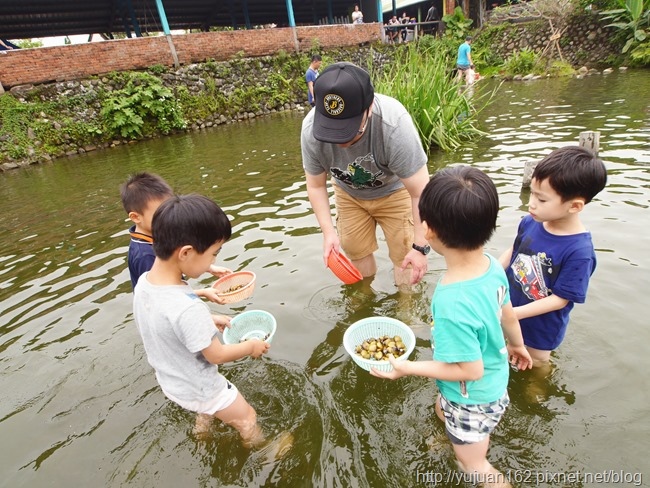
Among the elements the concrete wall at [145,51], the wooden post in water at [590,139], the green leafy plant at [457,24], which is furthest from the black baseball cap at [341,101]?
the green leafy plant at [457,24]

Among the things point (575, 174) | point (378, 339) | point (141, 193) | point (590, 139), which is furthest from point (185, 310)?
point (590, 139)

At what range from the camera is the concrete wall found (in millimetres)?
10570

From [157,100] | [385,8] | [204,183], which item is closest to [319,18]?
[385,8]

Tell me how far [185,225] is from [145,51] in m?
13.4

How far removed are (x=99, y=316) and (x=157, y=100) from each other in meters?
10.2

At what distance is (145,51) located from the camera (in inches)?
479

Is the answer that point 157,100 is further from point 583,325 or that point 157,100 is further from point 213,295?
point 583,325

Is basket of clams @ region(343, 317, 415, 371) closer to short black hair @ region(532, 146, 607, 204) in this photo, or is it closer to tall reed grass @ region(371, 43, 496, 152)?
short black hair @ region(532, 146, 607, 204)

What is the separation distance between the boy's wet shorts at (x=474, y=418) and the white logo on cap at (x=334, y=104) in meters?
1.49

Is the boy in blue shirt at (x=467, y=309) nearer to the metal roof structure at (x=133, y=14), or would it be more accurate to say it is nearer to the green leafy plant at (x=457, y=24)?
the metal roof structure at (x=133, y=14)

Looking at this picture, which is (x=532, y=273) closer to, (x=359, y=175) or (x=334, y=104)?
(x=359, y=175)

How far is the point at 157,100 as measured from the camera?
456 inches

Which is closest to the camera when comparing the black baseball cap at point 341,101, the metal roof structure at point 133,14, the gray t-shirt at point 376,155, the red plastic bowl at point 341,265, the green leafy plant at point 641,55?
the black baseball cap at point 341,101

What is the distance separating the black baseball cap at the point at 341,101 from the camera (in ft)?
6.24
